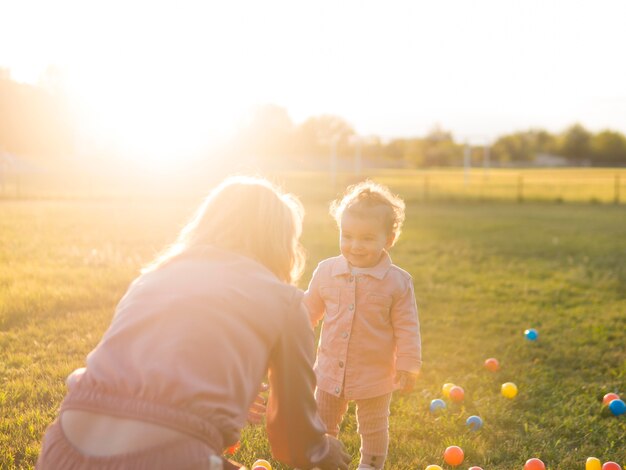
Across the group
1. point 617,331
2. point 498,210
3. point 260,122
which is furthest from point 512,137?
point 617,331

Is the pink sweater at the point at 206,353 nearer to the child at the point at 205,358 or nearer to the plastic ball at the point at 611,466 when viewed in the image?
the child at the point at 205,358

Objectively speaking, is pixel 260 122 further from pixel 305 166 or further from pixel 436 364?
pixel 436 364

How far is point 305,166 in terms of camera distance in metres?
51.3

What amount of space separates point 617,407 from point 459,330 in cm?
239

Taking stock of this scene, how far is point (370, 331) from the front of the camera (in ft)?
12.9

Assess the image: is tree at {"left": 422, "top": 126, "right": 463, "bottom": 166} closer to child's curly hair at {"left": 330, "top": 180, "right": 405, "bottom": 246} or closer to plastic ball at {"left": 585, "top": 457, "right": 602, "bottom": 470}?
plastic ball at {"left": 585, "top": 457, "right": 602, "bottom": 470}

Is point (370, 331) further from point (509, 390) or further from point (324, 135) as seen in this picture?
point (324, 135)

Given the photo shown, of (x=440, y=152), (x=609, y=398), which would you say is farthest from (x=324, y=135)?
(x=609, y=398)

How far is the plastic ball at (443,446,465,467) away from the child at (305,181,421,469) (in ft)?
1.62

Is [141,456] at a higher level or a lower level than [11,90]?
lower

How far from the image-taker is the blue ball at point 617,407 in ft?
16.9

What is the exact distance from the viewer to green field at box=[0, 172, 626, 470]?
4.57 meters

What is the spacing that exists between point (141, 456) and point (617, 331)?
21.5 feet

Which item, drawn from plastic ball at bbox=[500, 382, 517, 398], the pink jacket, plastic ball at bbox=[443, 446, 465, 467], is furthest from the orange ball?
the pink jacket
